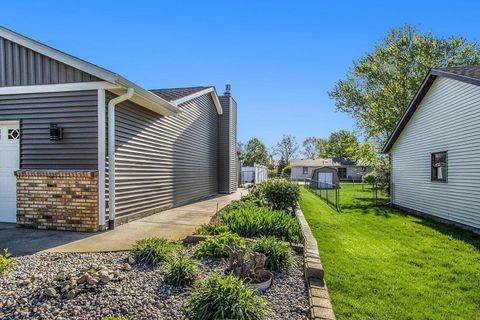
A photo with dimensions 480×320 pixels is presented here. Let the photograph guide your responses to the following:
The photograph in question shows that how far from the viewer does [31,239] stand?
5.00 meters

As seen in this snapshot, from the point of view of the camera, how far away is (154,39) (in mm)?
10211

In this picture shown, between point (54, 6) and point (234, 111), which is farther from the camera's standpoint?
point (234, 111)

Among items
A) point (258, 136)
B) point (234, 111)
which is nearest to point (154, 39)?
point (234, 111)

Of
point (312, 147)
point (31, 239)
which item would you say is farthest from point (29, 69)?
point (312, 147)

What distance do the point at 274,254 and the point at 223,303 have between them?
1447 millimetres

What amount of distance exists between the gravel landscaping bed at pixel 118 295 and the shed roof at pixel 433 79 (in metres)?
7.03

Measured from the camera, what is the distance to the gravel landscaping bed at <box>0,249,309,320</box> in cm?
244

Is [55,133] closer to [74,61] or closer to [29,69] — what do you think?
[74,61]

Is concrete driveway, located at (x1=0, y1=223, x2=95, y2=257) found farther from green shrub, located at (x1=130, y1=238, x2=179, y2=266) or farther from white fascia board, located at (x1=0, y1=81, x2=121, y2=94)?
white fascia board, located at (x1=0, y1=81, x2=121, y2=94)

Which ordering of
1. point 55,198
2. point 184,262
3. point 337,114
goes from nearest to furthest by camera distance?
point 184,262 → point 55,198 → point 337,114

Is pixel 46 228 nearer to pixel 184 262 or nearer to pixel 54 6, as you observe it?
pixel 184 262

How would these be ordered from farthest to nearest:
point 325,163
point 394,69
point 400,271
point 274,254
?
point 325,163 < point 394,69 < point 400,271 < point 274,254

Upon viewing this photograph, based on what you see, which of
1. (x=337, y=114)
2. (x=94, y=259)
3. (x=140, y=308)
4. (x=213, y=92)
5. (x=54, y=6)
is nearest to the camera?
(x=140, y=308)

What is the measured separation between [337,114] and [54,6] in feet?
62.5
